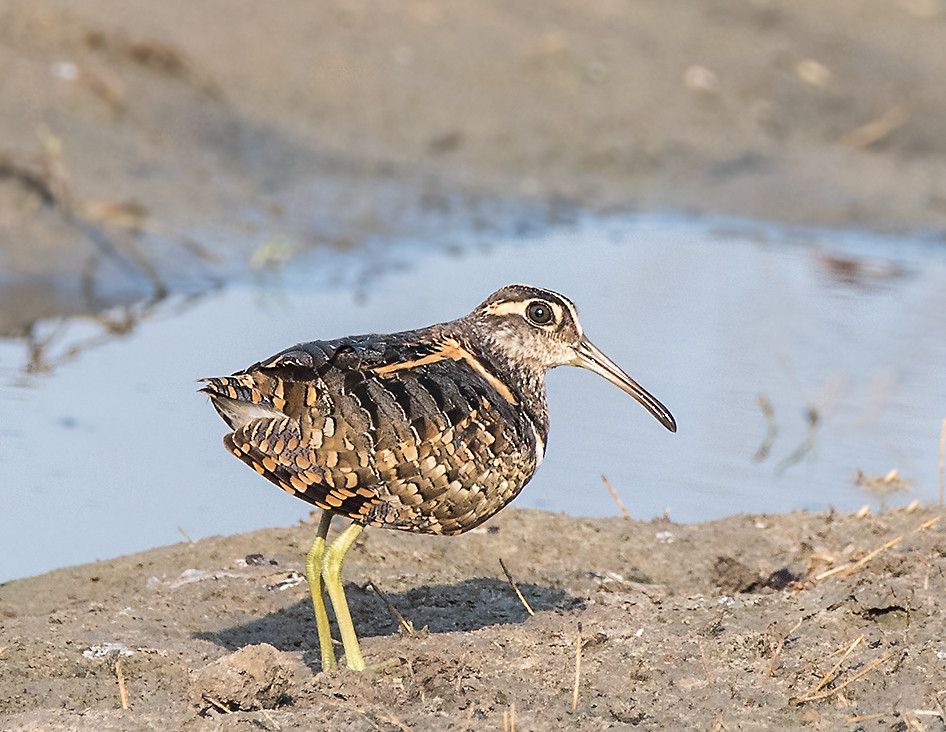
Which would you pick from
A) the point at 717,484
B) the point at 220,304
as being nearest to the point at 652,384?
the point at 717,484

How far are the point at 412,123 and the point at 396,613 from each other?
833 cm

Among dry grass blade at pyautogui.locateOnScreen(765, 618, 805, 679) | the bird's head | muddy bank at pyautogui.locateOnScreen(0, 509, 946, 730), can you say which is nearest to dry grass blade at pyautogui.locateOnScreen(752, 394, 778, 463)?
muddy bank at pyautogui.locateOnScreen(0, 509, 946, 730)

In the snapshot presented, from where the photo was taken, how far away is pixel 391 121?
41.9 feet

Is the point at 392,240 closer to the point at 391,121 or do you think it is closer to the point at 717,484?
the point at 391,121

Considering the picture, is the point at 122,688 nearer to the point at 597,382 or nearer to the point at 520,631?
the point at 520,631

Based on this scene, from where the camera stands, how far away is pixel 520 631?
16.6 feet

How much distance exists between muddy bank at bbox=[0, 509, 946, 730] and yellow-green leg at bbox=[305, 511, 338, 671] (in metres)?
0.09

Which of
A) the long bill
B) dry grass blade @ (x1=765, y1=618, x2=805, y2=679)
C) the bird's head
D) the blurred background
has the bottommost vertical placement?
dry grass blade @ (x1=765, y1=618, x2=805, y2=679)

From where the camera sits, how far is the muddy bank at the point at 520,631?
430cm

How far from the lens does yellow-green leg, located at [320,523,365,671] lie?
485 cm

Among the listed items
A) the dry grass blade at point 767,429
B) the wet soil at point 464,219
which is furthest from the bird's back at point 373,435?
the dry grass blade at point 767,429

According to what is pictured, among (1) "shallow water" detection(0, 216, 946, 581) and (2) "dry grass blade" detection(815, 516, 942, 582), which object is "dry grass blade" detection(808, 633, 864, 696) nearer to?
(2) "dry grass blade" detection(815, 516, 942, 582)

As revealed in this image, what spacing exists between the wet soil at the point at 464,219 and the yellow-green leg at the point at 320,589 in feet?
0.29

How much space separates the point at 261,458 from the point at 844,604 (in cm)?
203
